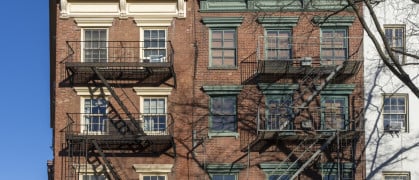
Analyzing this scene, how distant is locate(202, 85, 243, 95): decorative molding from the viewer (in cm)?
3422

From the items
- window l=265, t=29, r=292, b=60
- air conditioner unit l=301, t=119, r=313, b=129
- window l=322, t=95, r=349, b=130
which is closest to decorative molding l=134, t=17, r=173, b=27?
window l=265, t=29, r=292, b=60

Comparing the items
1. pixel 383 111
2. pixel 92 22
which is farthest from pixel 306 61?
pixel 92 22

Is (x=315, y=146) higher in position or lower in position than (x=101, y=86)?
lower

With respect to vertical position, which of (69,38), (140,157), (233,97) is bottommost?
(140,157)

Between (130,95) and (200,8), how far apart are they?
159 inches

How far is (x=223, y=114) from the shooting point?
3428 centimetres

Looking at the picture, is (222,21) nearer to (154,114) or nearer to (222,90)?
(222,90)

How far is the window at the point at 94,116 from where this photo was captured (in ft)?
112

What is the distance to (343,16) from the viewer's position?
113 ft

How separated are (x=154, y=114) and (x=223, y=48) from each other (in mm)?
3465

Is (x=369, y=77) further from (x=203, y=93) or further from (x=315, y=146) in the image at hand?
(x=203, y=93)

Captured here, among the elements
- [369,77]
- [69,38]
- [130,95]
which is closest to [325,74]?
[369,77]

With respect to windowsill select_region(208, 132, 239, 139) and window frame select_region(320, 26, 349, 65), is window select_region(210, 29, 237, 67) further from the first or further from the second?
window frame select_region(320, 26, 349, 65)

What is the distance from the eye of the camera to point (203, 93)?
3438cm
